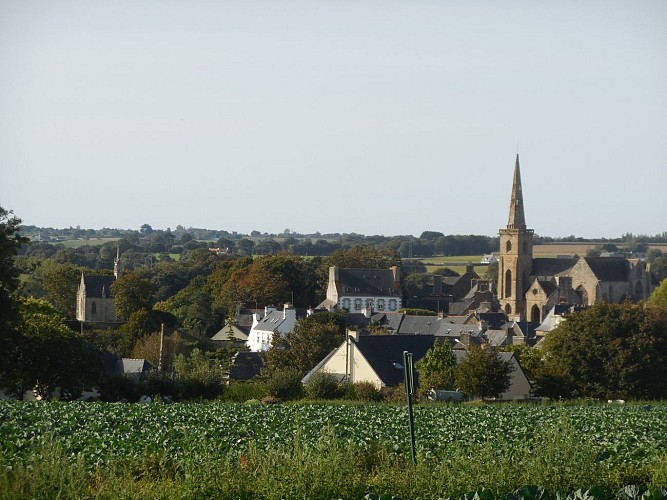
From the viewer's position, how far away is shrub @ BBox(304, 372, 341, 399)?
154ft

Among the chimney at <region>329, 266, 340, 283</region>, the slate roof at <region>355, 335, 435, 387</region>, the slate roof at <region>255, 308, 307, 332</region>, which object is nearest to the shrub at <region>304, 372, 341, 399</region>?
the slate roof at <region>355, 335, 435, 387</region>

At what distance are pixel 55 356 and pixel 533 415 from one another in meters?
20.1

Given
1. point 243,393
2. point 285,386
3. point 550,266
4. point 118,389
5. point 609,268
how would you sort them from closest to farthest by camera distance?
1. point 118,389
2. point 243,393
3. point 285,386
4. point 609,268
5. point 550,266

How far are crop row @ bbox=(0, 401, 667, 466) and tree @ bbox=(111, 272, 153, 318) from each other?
66.2 metres

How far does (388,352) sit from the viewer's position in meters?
56.9

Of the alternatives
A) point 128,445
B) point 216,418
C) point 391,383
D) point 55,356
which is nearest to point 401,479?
point 128,445

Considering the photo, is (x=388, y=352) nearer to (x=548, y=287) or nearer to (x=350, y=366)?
(x=350, y=366)

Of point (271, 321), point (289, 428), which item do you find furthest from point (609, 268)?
point (289, 428)

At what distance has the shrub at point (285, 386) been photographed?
47781 mm

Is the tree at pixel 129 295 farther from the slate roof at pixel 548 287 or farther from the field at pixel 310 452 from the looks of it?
the field at pixel 310 452

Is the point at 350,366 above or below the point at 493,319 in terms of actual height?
above

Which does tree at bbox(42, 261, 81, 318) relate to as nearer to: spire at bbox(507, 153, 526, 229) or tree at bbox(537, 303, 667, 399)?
spire at bbox(507, 153, 526, 229)

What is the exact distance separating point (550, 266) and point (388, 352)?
7917cm

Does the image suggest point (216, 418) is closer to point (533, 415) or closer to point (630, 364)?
point (533, 415)
